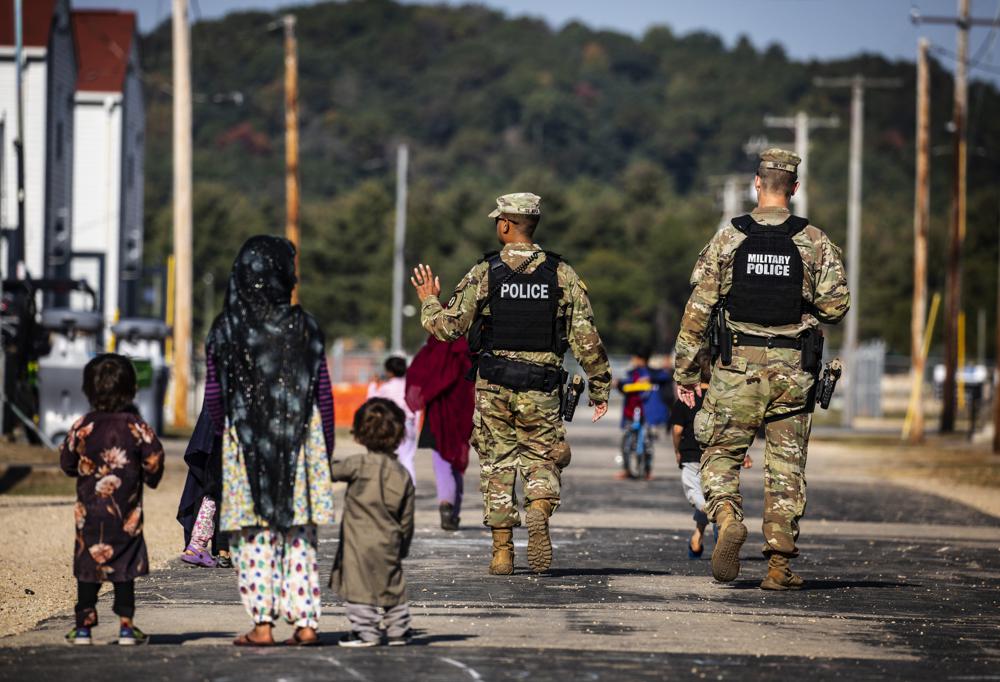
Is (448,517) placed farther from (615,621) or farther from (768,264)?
(615,621)

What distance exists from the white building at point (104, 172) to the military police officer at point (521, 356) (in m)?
39.2

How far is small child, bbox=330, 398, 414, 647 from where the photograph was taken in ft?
26.1

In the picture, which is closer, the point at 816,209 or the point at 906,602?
the point at 906,602

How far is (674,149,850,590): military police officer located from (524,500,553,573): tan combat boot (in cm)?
101

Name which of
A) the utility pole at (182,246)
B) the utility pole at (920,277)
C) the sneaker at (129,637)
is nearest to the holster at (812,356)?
the sneaker at (129,637)

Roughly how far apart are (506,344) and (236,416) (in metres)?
3.39

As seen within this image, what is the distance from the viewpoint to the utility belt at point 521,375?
11.2m

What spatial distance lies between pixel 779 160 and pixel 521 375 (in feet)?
6.34

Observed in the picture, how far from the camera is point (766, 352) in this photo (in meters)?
10.7

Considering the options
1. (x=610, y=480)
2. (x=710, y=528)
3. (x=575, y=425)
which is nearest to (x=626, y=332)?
(x=575, y=425)

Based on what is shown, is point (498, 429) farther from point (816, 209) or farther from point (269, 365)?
point (816, 209)

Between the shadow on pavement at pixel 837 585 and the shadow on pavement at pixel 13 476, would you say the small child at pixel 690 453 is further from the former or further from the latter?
→ the shadow on pavement at pixel 13 476

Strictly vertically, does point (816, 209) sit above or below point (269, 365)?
above

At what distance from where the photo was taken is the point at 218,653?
794 cm
